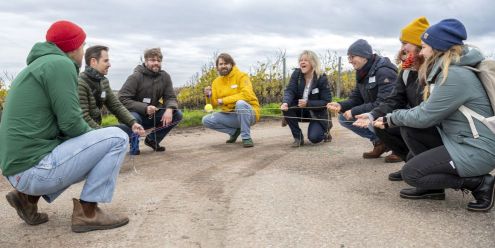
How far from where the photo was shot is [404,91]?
15.3ft

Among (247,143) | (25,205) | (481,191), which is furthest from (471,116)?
(247,143)

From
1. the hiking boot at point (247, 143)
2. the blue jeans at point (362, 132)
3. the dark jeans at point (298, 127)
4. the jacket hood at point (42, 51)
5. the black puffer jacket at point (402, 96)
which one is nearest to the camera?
the jacket hood at point (42, 51)

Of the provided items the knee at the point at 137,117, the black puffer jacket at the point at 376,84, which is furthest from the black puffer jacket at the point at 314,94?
the knee at the point at 137,117

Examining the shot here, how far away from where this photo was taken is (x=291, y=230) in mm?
3148

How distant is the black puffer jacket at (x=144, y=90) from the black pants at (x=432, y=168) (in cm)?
393

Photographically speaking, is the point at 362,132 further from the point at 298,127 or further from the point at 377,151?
the point at 298,127

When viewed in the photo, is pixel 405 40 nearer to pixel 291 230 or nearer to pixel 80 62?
pixel 291 230

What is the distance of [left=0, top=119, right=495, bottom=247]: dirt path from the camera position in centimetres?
302

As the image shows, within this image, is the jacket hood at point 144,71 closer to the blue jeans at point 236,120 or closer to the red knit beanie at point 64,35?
the blue jeans at point 236,120

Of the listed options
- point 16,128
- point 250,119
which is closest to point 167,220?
point 16,128

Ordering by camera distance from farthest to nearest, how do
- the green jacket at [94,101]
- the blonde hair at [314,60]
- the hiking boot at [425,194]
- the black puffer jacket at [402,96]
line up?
the blonde hair at [314,60]
the green jacket at [94,101]
the black puffer jacket at [402,96]
the hiking boot at [425,194]

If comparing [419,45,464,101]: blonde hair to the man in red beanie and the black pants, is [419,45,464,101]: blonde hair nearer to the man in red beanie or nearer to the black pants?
the black pants

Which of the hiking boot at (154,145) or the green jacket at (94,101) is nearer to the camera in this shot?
the green jacket at (94,101)

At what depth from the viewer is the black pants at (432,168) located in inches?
137
